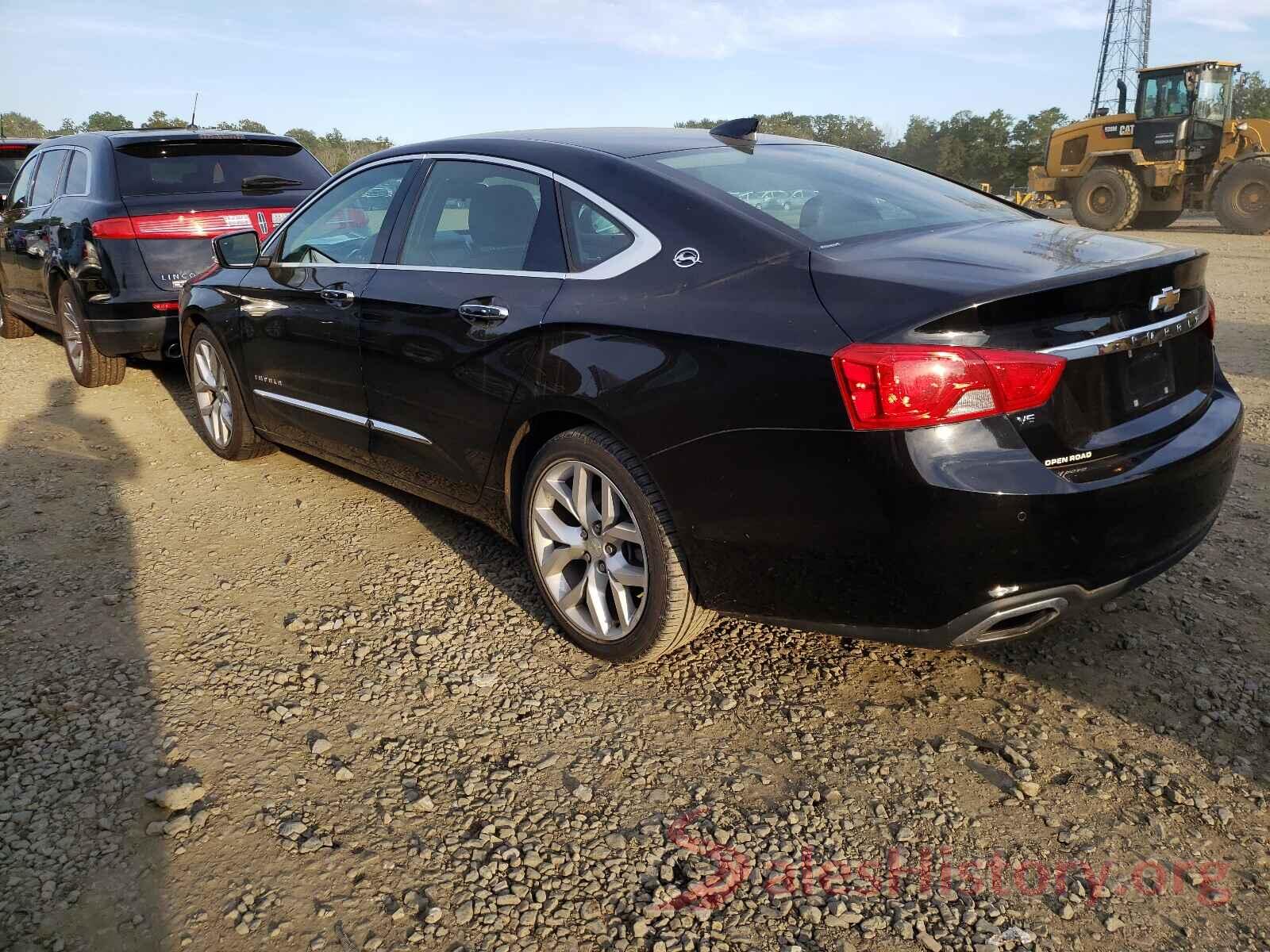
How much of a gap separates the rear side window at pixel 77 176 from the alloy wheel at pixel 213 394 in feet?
7.40

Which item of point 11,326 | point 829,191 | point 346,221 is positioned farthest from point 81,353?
point 829,191

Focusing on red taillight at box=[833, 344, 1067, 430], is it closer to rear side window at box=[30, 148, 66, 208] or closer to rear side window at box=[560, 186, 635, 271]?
rear side window at box=[560, 186, 635, 271]

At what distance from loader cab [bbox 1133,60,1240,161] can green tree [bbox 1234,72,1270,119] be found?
1754 centimetres

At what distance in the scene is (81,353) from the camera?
7.01 metres

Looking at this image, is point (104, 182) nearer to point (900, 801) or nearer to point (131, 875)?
point (131, 875)

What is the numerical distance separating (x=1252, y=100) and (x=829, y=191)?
5191 centimetres

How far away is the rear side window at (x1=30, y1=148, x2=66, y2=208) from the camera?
729 cm

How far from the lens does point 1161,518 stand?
2543 mm

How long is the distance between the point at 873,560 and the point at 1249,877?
1.03 meters

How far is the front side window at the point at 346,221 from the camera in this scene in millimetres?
4027

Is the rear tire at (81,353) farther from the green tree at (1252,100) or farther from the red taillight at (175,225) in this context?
the green tree at (1252,100)

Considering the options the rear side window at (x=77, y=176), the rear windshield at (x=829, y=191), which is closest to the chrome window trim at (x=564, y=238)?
the rear windshield at (x=829, y=191)

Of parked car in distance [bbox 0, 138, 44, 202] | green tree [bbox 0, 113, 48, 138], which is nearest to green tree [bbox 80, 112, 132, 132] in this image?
green tree [bbox 0, 113, 48, 138]

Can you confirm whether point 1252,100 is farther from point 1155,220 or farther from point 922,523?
point 922,523
